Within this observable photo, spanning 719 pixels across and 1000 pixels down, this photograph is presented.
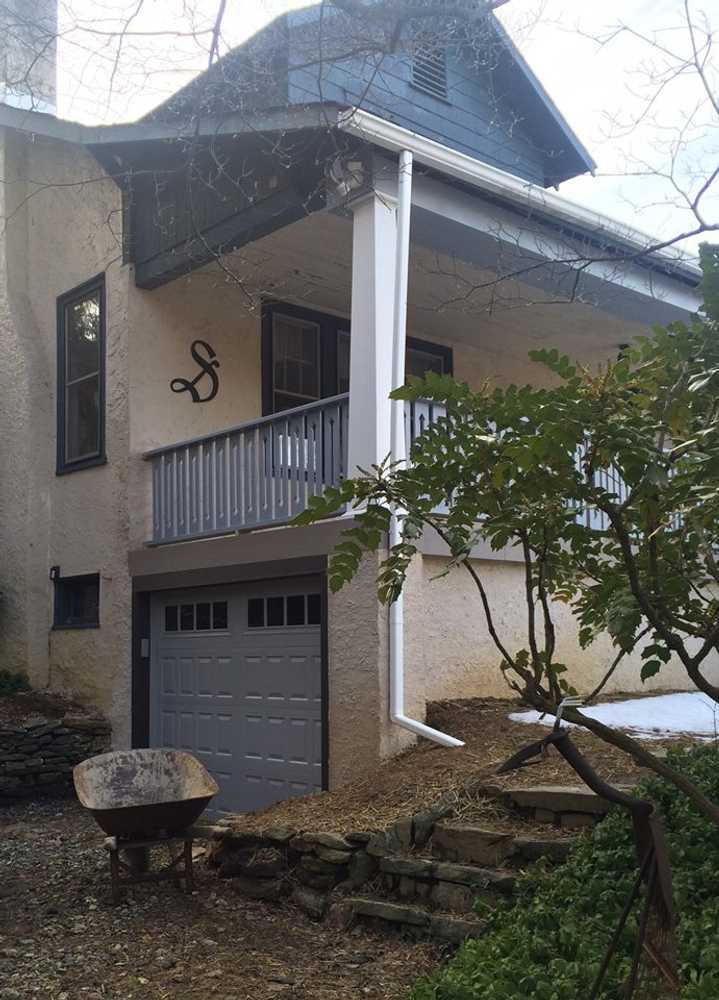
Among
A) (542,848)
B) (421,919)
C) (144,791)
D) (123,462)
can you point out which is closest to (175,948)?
(421,919)

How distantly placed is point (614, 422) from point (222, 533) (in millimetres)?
7521

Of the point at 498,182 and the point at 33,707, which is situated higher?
the point at 498,182

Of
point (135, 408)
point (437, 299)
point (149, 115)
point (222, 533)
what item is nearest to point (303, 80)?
point (149, 115)

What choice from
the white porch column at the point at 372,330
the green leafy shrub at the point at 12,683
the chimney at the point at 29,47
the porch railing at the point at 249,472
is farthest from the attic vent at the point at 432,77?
the green leafy shrub at the point at 12,683

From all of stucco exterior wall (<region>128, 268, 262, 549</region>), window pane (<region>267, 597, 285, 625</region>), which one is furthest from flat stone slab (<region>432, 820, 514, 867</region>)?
stucco exterior wall (<region>128, 268, 262, 549</region>)

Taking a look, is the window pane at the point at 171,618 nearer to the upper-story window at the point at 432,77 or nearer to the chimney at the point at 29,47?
the chimney at the point at 29,47

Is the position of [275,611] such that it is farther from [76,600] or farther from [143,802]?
[76,600]

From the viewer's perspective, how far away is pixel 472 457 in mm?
3279

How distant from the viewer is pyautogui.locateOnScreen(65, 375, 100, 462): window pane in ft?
39.0

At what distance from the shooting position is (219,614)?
1044cm

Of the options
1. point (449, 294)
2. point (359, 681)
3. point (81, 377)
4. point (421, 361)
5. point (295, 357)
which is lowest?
point (359, 681)

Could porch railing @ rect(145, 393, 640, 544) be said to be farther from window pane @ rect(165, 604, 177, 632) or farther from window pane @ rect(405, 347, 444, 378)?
window pane @ rect(405, 347, 444, 378)

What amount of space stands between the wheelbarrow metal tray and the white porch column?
267 cm

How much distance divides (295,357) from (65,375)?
109 inches
